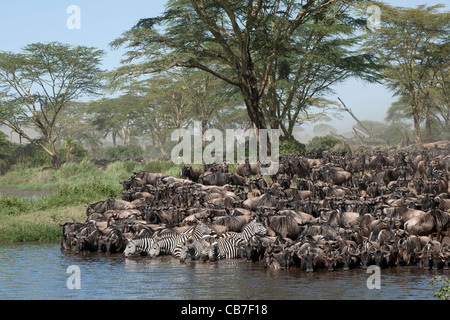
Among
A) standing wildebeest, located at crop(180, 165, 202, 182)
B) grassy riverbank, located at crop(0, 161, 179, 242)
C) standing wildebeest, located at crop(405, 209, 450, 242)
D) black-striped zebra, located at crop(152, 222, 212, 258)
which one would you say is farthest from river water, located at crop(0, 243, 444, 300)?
standing wildebeest, located at crop(180, 165, 202, 182)

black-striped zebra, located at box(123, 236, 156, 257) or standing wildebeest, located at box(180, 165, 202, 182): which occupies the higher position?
standing wildebeest, located at box(180, 165, 202, 182)

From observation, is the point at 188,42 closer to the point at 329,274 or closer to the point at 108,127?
the point at 329,274

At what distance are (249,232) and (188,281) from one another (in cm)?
310

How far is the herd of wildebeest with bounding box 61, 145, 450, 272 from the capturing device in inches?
452

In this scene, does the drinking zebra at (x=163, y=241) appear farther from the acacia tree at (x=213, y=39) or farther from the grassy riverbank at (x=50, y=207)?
the acacia tree at (x=213, y=39)

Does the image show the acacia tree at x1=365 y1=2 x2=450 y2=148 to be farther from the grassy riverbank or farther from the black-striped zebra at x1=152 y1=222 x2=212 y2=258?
the black-striped zebra at x1=152 y1=222 x2=212 y2=258

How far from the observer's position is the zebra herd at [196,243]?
41.8 ft

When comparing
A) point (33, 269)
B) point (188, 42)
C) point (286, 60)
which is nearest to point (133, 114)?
point (286, 60)

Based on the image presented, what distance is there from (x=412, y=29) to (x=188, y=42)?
21376 mm

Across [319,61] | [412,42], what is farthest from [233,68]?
[412,42]

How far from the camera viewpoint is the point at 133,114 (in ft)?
203

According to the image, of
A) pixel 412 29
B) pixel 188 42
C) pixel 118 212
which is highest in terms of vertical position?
pixel 412 29

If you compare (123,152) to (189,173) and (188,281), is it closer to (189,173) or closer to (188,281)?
(189,173)

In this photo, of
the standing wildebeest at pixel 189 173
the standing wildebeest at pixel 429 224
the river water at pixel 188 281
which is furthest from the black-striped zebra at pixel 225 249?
the standing wildebeest at pixel 189 173
